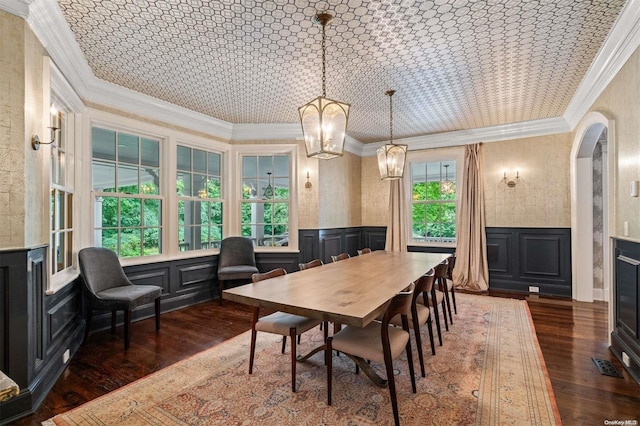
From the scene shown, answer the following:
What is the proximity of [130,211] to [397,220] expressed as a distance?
445 centimetres

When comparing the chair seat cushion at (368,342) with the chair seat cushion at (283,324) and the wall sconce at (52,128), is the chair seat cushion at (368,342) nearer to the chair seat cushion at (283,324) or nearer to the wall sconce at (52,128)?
the chair seat cushion at (283,324)

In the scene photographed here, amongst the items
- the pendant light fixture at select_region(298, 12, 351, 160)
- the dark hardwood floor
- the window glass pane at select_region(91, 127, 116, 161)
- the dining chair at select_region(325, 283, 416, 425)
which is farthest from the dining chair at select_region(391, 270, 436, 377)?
the window glass pane at select_region(91, 127, 116, 161)

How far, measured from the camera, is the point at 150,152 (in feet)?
13.8

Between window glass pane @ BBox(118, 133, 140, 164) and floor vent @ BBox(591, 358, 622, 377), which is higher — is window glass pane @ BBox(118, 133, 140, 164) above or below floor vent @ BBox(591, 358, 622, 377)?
above

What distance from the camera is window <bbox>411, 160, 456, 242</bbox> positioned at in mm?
5820

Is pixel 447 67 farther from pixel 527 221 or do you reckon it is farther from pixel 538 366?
pixel 527 221

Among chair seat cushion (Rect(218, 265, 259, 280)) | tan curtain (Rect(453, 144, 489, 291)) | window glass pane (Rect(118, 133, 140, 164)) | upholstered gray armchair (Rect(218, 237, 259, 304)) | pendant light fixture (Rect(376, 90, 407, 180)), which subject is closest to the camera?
pendant light fixture (Rect(376, 90, 407, 180))

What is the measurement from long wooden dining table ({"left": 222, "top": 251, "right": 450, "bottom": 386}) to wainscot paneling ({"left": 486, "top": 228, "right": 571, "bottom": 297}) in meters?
2.81

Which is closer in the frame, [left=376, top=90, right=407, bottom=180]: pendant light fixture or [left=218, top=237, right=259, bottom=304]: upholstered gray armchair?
[left=376, top=90, right=407, bottom=180]: pendant light fixture

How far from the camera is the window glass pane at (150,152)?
4.12 metres

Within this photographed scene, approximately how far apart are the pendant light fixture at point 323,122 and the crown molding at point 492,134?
12.7 feet

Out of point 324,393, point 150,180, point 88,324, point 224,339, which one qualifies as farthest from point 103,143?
point 324,393

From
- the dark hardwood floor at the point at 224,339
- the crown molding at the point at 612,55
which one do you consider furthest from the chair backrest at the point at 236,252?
the crown molding at the point at 612,55

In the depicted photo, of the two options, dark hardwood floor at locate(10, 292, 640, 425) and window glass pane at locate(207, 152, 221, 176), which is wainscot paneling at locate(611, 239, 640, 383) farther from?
window glass pane at locate(207, 152, 221, 176)
